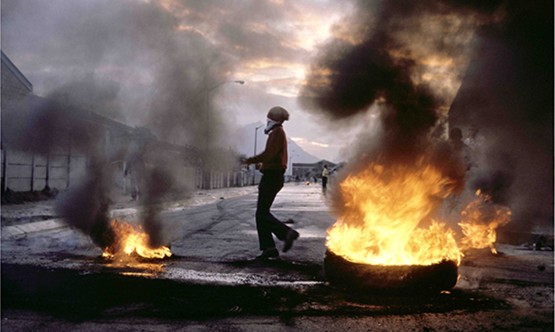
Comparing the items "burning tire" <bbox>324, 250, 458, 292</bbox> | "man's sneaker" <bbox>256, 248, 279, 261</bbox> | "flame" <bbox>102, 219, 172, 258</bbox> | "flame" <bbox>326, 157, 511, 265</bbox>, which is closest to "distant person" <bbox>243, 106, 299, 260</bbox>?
"man's sneaker" <bbox>256, 248, 279, 261</bbox>

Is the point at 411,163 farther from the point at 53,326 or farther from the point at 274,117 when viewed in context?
the point at 53,326

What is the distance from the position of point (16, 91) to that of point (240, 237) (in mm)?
16200

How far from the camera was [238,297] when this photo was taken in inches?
160

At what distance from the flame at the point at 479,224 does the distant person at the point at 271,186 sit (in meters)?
3.03

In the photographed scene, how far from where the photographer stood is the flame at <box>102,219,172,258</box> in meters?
6.14

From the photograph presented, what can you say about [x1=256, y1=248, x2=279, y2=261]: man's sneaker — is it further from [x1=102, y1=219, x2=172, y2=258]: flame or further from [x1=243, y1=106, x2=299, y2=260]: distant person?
[x1=102, y1=219, x2=172, y2=258]: flame

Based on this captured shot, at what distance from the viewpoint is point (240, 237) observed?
875 cm

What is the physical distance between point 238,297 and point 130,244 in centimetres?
274

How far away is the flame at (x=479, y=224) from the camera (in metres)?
7.22

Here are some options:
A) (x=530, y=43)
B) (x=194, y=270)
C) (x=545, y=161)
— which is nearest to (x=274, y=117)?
(x=194, y=270)

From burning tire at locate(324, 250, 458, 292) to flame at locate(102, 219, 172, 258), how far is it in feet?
9.33

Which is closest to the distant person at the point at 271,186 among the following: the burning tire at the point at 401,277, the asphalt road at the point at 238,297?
the asphalt road at the point at 238,297

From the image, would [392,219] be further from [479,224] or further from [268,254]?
[479,224]

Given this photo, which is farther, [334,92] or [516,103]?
[516,103]
